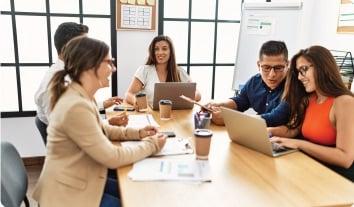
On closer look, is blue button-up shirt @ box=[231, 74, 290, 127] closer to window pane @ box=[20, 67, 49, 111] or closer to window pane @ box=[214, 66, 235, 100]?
window pane @ box=[214, 66, 235, 100]

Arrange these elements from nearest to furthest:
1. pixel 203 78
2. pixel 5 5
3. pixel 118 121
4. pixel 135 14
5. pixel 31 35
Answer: pixel 118 121 → pixel 5 5 → pixel 31 35 → pixel 135 14 → pixel 203 78

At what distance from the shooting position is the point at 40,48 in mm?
3303

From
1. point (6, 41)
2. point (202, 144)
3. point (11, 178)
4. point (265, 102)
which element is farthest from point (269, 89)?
point (6, 41)

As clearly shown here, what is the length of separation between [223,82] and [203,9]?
0.90m

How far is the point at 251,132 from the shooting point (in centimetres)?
158

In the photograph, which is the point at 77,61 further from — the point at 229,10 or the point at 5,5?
the point at 229,10

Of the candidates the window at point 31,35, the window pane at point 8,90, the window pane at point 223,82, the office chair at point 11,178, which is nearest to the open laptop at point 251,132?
the office chair at point 11,178

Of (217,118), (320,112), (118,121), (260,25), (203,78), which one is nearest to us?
(320,112)

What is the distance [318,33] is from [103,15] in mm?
2275

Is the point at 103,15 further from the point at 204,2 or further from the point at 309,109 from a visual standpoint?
the point at 309,109

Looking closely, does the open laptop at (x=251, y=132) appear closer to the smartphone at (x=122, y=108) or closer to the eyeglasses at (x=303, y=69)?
the eyeglasses at (x=303, y=69)

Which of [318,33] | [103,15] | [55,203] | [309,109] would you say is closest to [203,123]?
[309,109]

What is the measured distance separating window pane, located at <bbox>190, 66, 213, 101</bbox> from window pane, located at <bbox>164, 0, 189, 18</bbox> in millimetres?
629

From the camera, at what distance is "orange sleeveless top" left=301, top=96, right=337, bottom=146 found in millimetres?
1721
